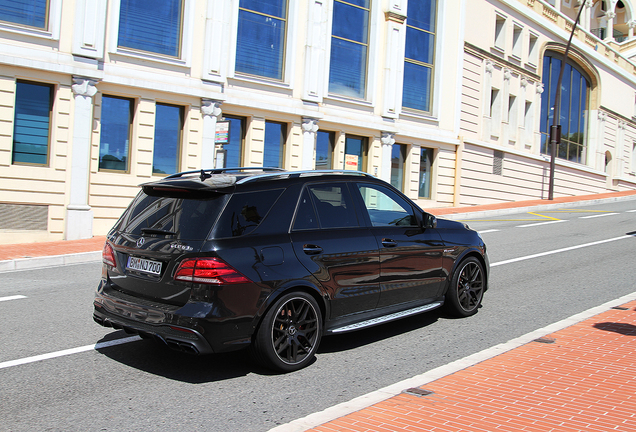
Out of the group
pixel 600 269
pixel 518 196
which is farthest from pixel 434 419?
pixel 518 196

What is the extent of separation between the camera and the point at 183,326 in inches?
173

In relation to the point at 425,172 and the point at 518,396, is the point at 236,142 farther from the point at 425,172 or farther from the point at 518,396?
the point at 518,396

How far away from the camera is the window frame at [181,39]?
1709cm

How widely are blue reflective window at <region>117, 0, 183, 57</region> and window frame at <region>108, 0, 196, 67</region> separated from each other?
0.16m

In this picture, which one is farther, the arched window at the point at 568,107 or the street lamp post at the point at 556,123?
the arched window at the point at 568,107

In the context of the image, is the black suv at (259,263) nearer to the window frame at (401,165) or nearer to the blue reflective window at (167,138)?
the blue reflective window at (167,138)

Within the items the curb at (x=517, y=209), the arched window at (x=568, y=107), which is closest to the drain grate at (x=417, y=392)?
the curb at (x=517, y=209)

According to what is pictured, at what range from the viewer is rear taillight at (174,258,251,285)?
14.6 feet

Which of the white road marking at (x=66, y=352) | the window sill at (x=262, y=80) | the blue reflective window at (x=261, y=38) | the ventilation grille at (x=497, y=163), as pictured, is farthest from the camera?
the ventilation grille at (x=497, y=163)

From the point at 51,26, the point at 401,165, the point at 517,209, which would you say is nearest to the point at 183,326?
the point at 51,26

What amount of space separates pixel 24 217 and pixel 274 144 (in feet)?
30.2

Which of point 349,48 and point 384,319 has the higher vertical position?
point 349,48

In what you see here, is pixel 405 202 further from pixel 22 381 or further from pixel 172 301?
pixel 22 381

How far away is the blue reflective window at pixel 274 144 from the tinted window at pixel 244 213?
16.3 meters
